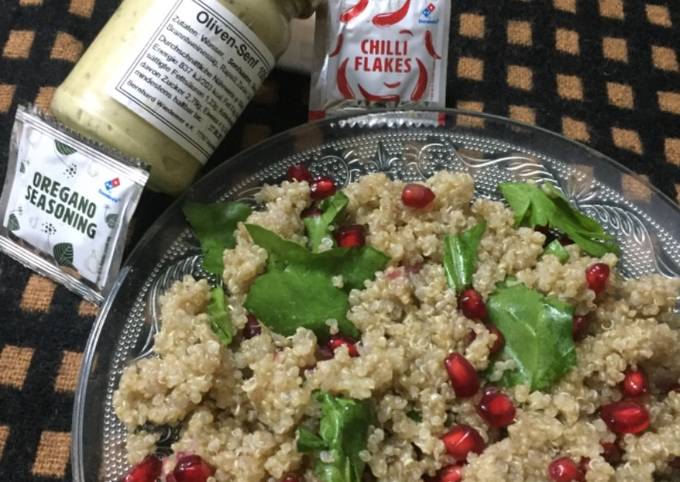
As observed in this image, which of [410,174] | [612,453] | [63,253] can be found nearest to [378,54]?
[410,174]

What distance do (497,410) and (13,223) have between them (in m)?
0.91

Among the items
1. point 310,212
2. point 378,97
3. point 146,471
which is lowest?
point 146,471

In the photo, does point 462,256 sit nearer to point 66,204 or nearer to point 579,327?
point 579,327

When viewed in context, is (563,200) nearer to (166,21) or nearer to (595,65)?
(595,65)

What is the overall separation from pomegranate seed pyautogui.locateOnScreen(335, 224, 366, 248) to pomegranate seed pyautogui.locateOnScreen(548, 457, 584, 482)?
44cm

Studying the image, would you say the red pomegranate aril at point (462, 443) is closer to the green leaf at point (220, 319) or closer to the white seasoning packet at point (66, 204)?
the green leaf at point (220, 319)

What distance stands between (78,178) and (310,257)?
1.42 feet

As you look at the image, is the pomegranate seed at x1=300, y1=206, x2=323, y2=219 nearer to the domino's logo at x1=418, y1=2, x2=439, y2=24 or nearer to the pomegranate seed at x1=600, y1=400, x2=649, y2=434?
the domino's logo at x1=418, y1=2, x2=439, y2=24

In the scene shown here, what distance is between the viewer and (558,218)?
49.8 inches

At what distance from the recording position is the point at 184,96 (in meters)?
1.24

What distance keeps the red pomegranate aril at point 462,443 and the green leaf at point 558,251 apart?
33 centimetres

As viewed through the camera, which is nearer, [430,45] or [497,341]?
[497,341]

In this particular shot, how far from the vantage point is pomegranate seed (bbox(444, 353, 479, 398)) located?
3.60 ft

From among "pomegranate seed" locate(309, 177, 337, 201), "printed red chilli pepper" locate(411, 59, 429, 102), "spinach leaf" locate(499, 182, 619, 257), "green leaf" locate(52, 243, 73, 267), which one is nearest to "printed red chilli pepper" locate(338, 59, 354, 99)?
"printed red chilli pepper" locate(411, 59, 429, 102)
